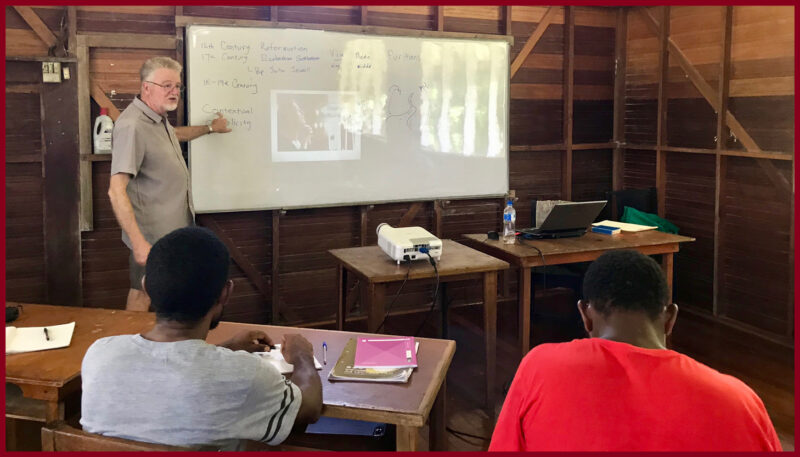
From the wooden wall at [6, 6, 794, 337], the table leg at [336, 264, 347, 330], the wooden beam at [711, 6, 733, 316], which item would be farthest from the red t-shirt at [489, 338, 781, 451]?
the wooden beam at [711, 6, 733, 316]

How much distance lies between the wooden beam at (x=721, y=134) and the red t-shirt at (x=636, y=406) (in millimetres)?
3826

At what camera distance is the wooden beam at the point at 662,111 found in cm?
515

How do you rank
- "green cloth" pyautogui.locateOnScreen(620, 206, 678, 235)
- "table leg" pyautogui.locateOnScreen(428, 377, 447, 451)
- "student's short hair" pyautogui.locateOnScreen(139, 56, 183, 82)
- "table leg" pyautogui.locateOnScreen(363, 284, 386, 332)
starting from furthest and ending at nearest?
"green cloth" pyautogui.locateOnScreen(620, 206, 678, 235)
"student's short hair" pyautogui.locateOnScreen(139, 56, 183, 82)
"table leg" pyautogui.locateOnScreen(363, 284, 386, 332)
"table leg" pyautogui.locateOnScreen(428, 377, 447, 451)

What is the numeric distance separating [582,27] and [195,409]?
4.67m

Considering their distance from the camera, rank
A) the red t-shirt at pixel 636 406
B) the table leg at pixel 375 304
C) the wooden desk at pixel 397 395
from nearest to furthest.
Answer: the red t-shirt at pixel 636 406 → the wooden desk at pixel 397 395 → the table leg at pixel 375 304

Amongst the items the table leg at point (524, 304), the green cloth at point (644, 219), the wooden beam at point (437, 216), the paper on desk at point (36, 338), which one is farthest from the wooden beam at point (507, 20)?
the paper on desk at point (36, 338)

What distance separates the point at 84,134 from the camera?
405 centimetres

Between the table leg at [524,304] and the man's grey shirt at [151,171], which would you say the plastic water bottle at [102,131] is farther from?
the table leg at [524,304]

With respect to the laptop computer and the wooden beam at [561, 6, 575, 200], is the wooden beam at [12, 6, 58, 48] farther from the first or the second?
the wooden beam at [561, 6, 575, 200]

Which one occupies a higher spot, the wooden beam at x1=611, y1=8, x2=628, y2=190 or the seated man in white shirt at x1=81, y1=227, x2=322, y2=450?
the wooden beam at x1=611, y1=8, x2=628, y2=190

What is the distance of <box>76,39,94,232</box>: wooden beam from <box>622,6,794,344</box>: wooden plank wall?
3.77m

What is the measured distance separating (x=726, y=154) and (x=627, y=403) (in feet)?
12.8

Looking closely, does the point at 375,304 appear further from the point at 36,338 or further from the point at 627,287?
the point at 627,287

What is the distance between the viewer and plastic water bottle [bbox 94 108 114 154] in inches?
159
